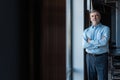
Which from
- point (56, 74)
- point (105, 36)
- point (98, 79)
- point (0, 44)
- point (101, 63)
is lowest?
point (98, 79)

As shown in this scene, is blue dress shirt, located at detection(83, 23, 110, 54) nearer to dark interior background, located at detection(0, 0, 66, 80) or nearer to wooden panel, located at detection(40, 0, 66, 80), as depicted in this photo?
wooden panel, located at detection(40, 0, 66, 80)

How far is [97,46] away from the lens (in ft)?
14.0

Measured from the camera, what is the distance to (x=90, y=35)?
435 centimetres

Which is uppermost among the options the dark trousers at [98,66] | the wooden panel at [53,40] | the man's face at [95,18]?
the wooden panel at [53,40]

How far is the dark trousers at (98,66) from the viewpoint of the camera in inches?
167

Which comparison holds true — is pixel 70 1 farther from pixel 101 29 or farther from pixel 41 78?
A: pixel 41 78

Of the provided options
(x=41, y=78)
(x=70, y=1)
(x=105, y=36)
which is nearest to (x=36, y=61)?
(x=41, y=78)

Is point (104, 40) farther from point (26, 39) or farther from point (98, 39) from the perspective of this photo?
point (26, 39)

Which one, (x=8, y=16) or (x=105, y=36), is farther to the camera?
(x=105, y=36)

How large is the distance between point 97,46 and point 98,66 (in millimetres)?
297

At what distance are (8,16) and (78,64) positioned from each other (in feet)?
13.7

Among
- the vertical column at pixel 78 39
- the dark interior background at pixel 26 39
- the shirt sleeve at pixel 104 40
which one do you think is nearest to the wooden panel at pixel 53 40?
the dark interior background at pixel 26 39

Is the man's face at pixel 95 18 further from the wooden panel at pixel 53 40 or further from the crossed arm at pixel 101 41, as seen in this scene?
the wooden panel at pixel 53 40

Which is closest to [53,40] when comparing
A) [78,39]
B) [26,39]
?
[26,39]
